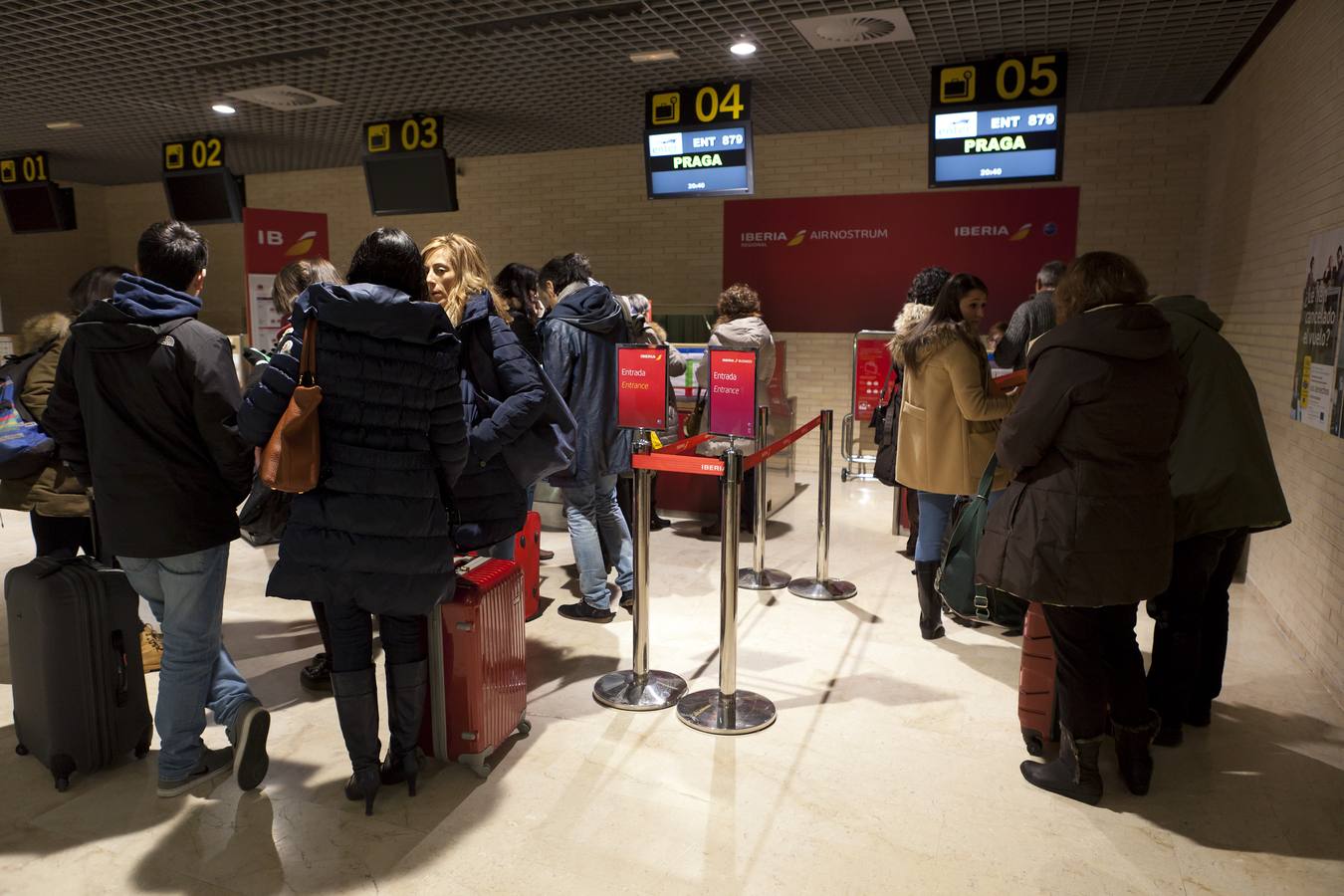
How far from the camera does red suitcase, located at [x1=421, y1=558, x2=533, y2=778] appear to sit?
2889mm

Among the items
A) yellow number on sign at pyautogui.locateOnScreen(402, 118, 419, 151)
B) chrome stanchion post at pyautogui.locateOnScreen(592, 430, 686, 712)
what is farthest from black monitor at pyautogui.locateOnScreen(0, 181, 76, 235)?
chrome stanchion post at pyautogui.locateOnScreen(592, 430, 686, 712)

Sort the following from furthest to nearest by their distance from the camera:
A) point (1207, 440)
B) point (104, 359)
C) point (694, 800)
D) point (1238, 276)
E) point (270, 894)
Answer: point (1238, 276)
point (1207, 440)
point (694, 800)
point (104, 359)
point (270, 894)

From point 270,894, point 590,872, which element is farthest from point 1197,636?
point 270,894

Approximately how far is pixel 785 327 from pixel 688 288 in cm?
110

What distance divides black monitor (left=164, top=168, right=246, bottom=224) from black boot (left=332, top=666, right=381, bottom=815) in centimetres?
724

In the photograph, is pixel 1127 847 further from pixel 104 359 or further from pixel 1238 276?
pixel 1238 276

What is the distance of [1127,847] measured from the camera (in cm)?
258

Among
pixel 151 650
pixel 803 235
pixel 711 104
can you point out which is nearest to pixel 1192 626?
pixel 151 650

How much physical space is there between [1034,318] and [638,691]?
371 cm

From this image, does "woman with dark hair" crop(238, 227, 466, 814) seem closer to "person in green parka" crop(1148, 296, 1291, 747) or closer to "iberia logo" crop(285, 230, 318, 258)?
"person in green parka" crop(1148, 296, 1291, 747)

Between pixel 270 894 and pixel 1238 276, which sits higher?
pixel 1238 276

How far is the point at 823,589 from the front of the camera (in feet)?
16.1

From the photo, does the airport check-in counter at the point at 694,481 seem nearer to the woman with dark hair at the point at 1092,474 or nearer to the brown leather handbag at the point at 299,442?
the woman with dark hair at the point at 1092,474

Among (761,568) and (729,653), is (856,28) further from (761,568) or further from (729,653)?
(729,653)
